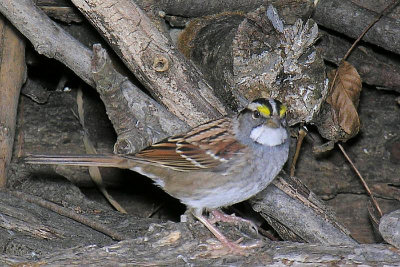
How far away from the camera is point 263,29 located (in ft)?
18.1

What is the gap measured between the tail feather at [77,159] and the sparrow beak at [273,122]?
825 mm

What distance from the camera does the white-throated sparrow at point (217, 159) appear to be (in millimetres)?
4770

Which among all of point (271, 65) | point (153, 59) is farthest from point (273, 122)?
point (153, 59)

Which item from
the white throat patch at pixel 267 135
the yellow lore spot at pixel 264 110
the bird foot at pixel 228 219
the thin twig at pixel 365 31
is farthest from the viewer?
the thin twig at pixel 365 31

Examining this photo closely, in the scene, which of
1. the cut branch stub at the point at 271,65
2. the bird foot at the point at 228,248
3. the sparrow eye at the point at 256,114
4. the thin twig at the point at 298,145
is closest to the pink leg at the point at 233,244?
the bird foot at the point at 228,248

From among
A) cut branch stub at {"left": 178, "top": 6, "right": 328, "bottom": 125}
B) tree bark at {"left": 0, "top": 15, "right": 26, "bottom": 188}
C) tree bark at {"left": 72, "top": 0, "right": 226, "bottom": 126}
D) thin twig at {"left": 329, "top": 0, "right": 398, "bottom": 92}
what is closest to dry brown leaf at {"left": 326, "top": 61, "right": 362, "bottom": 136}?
thin twig at {"left": 329, "top": 0, "right": 398, "bottom": 92}

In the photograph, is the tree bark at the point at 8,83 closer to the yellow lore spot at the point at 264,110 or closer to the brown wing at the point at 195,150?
the brown wing at the point at 195,150

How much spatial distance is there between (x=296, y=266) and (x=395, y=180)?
6.56 ft

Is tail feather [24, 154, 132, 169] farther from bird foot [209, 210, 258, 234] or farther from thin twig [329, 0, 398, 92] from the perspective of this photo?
thin twig [329, 0, 398, 92]

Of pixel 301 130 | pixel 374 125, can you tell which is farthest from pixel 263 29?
pixel 374 125

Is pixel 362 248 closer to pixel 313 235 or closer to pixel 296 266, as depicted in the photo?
pixel 296 266

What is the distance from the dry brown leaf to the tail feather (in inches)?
63.2

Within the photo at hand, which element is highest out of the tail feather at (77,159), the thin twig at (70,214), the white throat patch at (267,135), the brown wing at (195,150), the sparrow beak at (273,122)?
the sparrow beak at (273,122)

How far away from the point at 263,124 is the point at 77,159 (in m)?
1.05
